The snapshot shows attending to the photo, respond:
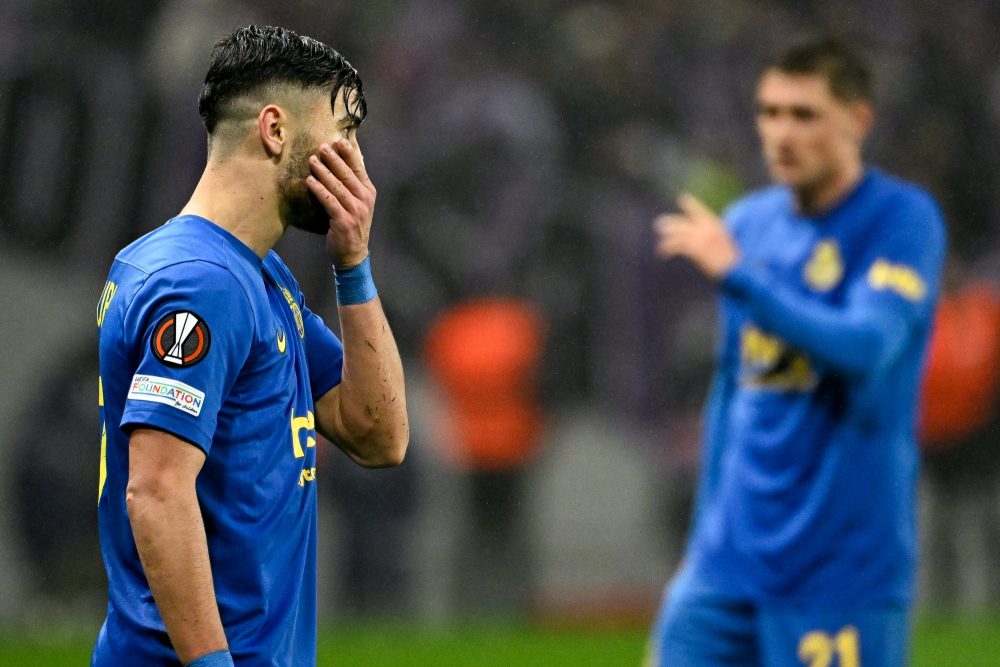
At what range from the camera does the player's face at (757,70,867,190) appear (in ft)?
12.3

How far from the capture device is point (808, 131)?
3.77 m

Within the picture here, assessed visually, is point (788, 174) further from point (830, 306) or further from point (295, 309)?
point (295, 309)

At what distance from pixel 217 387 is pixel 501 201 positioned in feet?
21.7

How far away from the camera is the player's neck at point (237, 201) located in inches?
91.0

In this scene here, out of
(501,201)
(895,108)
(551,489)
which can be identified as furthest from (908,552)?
(895,108)

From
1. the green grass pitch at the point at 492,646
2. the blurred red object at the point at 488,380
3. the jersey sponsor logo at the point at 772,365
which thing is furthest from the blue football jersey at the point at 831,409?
the blurred red object at the point at 488,380

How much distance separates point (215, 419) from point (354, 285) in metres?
0.47

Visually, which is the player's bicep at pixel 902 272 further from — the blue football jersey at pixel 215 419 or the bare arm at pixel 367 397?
the blue football jersey at pixel 215 419

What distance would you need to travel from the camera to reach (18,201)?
7.89 metres

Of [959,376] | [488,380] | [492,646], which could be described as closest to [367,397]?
[492,646]

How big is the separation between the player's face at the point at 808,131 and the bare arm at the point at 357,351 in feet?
5.25

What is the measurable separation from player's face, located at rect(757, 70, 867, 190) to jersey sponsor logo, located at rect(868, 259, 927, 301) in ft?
0.99

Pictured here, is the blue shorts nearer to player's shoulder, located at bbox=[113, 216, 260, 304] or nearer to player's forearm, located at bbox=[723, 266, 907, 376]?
player's forearm, located at bbox=[723, 266, 907, 376]

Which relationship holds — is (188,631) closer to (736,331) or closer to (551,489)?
(736,331)
